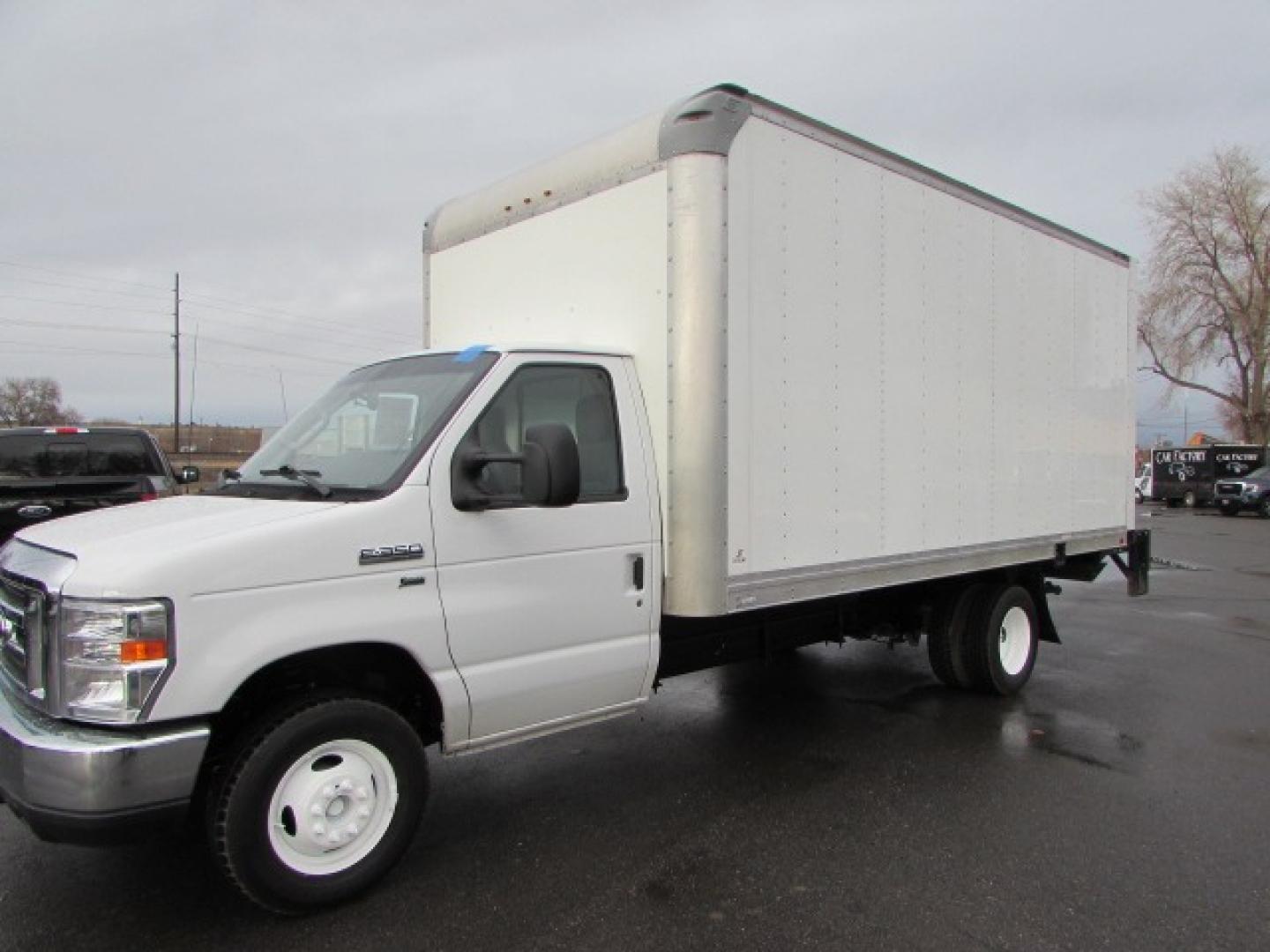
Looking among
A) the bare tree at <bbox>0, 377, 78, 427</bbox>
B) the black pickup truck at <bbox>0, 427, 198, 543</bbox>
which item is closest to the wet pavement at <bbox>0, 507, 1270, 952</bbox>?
Result: the black pickup truck at <bbox>0, 427, 198, 543</bbox>

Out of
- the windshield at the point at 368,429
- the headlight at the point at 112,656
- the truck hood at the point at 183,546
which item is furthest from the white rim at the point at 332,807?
the windshield at the point at 368,429

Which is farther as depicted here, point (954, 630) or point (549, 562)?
point (954, 630)

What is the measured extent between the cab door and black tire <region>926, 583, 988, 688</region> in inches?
122

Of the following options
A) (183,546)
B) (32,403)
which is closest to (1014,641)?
Answer: (183,546)

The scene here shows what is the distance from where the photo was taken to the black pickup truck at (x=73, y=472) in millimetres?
8078

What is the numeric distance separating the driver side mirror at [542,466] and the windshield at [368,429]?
0.22 metres

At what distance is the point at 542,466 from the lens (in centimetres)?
341

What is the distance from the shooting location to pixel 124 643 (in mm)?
2895

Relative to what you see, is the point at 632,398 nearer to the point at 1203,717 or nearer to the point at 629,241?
the point at 629,241

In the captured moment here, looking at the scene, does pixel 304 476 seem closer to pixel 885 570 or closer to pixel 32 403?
pixel 885 570

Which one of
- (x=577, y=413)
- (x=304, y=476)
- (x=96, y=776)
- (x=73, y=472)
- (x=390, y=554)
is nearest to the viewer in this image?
(x=96, y=776)

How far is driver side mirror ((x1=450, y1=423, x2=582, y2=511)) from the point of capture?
3.42 metres

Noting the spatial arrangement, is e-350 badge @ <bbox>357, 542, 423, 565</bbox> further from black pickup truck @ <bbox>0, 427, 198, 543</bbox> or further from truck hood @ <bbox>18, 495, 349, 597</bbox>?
black pickup truck @ <bbox>0, 427, 198, 543</bbox>

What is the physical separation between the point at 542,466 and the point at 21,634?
6.40 feet
